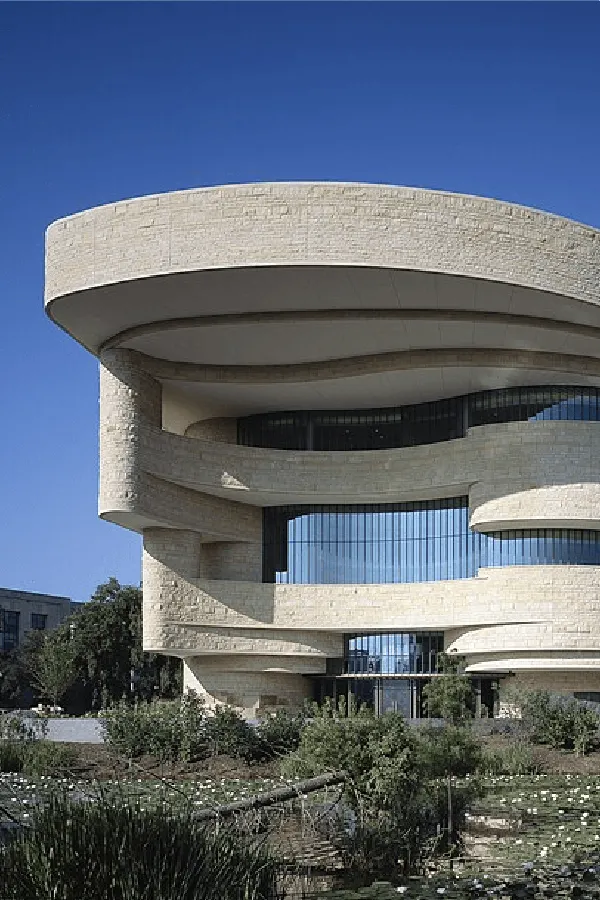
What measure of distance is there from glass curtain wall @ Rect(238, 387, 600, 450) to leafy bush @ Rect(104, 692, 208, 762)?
17844 millimetres

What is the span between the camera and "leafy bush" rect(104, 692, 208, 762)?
30938 mm

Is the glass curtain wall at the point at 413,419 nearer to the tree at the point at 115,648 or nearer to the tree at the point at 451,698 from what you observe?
the tree at the point at 451,698

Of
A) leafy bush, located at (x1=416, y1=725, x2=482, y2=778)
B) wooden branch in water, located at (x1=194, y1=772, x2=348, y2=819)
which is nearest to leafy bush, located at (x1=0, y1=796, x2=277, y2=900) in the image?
wooden branch in water, located at (x1=194, y1=772, x2=348, y2=819)

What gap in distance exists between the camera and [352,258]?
36938 mm

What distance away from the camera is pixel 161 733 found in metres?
31.2

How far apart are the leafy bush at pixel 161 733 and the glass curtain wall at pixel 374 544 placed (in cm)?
1609

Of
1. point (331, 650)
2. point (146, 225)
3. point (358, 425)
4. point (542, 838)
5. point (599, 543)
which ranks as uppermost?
point (146, 225)

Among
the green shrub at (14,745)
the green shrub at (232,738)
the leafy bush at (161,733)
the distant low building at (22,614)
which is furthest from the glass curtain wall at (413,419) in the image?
the distant low building at (22,614)

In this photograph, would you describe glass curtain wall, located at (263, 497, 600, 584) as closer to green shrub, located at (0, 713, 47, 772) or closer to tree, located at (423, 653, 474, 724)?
tree, located at (423, 653, 474, 724)

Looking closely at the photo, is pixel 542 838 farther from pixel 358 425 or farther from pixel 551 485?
pixel 358 425

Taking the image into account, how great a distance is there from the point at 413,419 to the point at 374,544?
503 centimetres

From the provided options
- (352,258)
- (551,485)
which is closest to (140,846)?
(352,258)

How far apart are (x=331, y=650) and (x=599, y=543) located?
36.2ft

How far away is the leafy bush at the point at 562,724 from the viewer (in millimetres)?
33750
